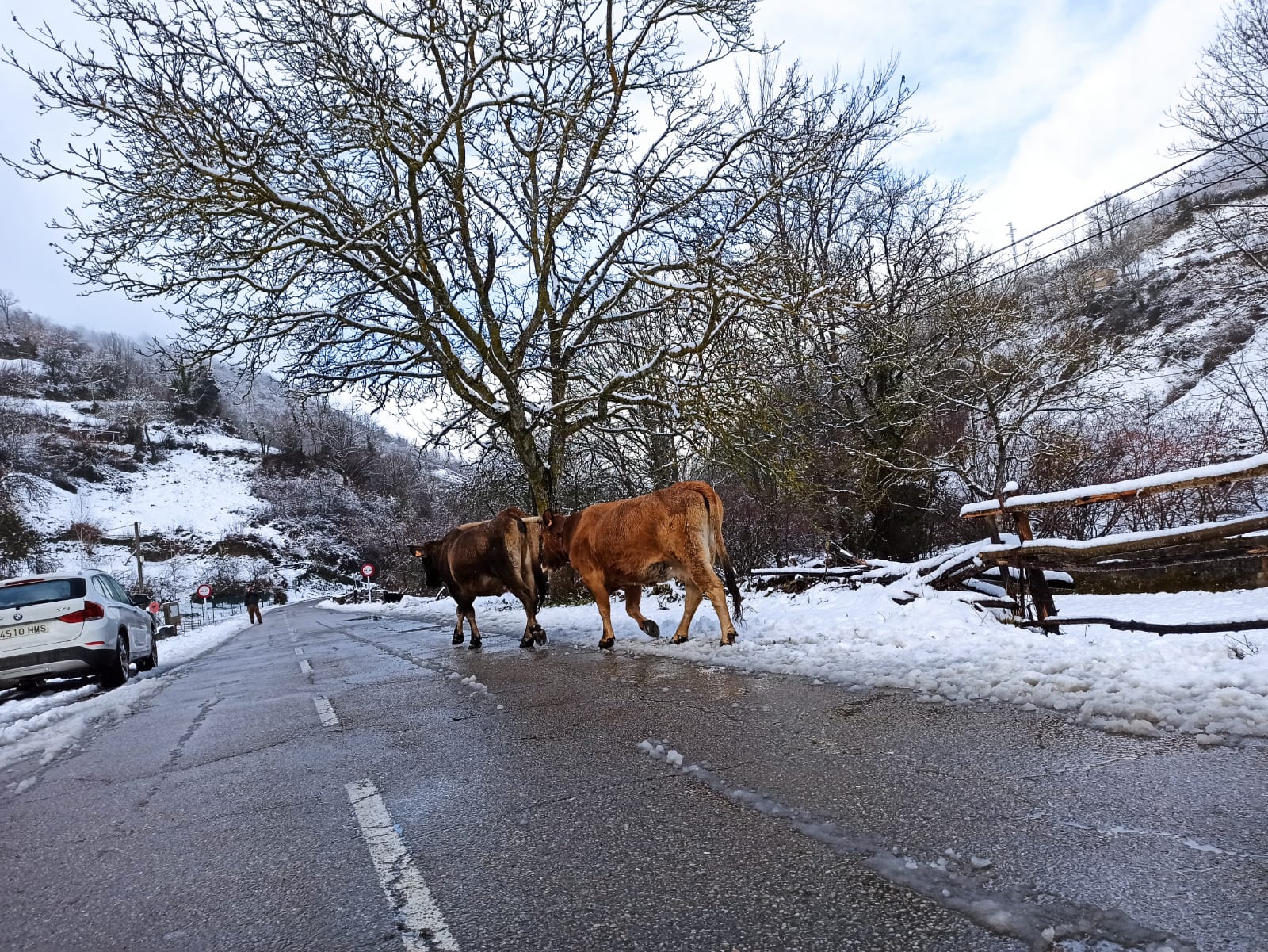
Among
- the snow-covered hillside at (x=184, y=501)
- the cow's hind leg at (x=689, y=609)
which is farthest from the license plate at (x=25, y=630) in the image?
the snow-covered hillside at (x=184, y=501)

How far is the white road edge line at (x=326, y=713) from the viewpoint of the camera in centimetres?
580

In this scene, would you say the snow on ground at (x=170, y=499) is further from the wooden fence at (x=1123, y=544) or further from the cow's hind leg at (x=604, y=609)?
the wooden fence at (x=1123, y=544)

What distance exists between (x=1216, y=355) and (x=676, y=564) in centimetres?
2559

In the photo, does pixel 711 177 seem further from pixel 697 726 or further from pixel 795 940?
pixel 795 940

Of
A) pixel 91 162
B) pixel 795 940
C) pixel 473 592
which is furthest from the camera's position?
pixel 473 592

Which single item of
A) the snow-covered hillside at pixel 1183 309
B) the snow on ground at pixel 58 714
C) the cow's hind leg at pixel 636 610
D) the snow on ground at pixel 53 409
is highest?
the snow on ground at pixel 53 409

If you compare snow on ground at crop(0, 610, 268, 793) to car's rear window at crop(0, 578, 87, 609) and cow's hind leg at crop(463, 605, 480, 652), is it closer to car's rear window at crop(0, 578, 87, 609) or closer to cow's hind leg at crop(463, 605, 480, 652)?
car's rear window at crop(0, 578, 87, 609)

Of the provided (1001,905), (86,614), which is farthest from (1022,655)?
(86,614)

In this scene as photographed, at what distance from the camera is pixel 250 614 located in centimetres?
4828

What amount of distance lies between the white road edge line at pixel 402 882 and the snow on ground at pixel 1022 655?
3245 mm

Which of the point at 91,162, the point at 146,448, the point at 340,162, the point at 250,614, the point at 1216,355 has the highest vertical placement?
the point at 146,448

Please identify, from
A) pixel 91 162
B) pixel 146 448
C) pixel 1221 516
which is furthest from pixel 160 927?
pixel 146 448

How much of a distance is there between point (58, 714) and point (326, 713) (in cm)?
425

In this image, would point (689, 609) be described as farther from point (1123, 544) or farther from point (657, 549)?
point (1123, 544)
